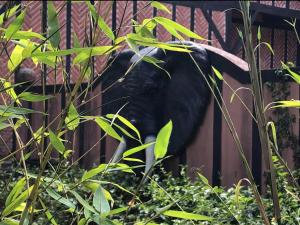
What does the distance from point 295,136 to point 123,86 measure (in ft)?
4.15

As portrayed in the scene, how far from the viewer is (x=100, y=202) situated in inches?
48.0

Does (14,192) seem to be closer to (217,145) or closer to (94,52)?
(94,52)

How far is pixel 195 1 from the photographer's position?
6.73 metres

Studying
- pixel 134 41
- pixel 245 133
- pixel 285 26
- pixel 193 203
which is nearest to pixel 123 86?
pixel 245 133

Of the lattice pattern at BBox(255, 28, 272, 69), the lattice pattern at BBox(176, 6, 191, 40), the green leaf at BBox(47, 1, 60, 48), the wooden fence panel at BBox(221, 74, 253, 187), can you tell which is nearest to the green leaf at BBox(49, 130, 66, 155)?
the green leaf at BBox(47, 1, 60, 48)

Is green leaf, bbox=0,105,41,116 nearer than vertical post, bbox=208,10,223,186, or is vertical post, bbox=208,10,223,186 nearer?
green leaf, bbox=0,105,41,116

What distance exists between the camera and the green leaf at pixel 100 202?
1.22 meters

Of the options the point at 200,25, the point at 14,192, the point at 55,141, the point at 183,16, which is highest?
the point at 183,16

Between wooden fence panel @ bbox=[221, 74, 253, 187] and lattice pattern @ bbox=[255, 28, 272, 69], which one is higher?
lattice pattern @ bbox=[255, 28, 272, 69]

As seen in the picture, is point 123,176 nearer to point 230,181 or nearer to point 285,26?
point 230,181

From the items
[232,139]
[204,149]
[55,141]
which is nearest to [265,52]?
[204,149]

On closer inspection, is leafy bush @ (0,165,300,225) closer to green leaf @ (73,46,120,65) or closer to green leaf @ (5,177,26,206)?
green leaf @ (5,177,26,206)

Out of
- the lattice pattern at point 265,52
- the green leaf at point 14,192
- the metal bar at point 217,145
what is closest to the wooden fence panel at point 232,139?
the metal bar at point 217,145

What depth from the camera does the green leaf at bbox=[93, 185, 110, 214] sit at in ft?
3.99
